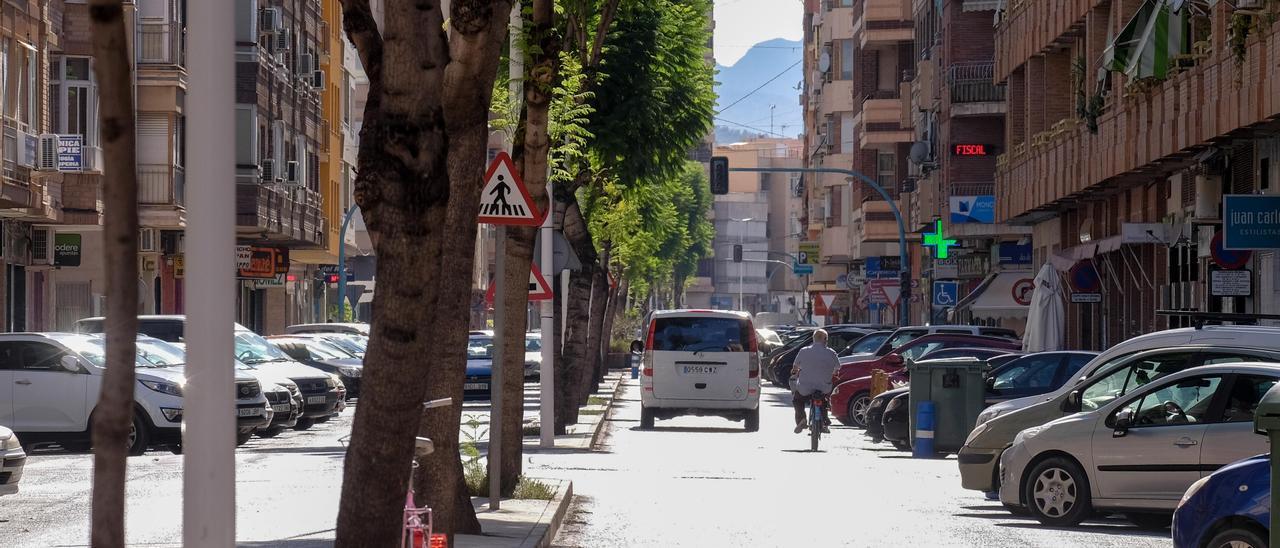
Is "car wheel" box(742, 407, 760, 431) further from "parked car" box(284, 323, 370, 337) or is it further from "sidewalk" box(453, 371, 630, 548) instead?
"sidewalk" box(453, 371, 630, 548)

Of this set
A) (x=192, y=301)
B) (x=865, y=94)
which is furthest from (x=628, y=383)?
(x=192, y=301)

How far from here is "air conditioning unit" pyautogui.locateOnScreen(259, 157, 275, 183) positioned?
4722 centimetres

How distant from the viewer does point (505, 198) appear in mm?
14953

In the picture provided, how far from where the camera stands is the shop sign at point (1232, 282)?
921 inches

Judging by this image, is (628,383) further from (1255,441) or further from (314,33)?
(1255,441)

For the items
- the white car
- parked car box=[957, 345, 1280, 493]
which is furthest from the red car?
parked car box=[957, 345, 1280, 493]

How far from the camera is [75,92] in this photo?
39.3 metres

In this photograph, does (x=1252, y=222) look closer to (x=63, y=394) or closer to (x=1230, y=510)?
(x=1230, y=510)

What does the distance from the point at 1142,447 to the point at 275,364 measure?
17.6 metres

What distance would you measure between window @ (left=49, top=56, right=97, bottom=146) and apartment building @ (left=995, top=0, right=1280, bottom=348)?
61.2 feet

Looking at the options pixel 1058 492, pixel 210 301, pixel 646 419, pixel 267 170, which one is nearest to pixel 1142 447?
pixel 1058 492

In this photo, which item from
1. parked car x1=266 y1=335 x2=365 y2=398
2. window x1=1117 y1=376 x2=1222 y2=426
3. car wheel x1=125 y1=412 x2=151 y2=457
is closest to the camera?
window x1=1117 y1=376 x2=1222 y2=426

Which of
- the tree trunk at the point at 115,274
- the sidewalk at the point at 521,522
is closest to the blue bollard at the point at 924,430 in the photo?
the sidewalk at the point at 521,522

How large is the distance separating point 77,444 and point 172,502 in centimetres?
→ 817
